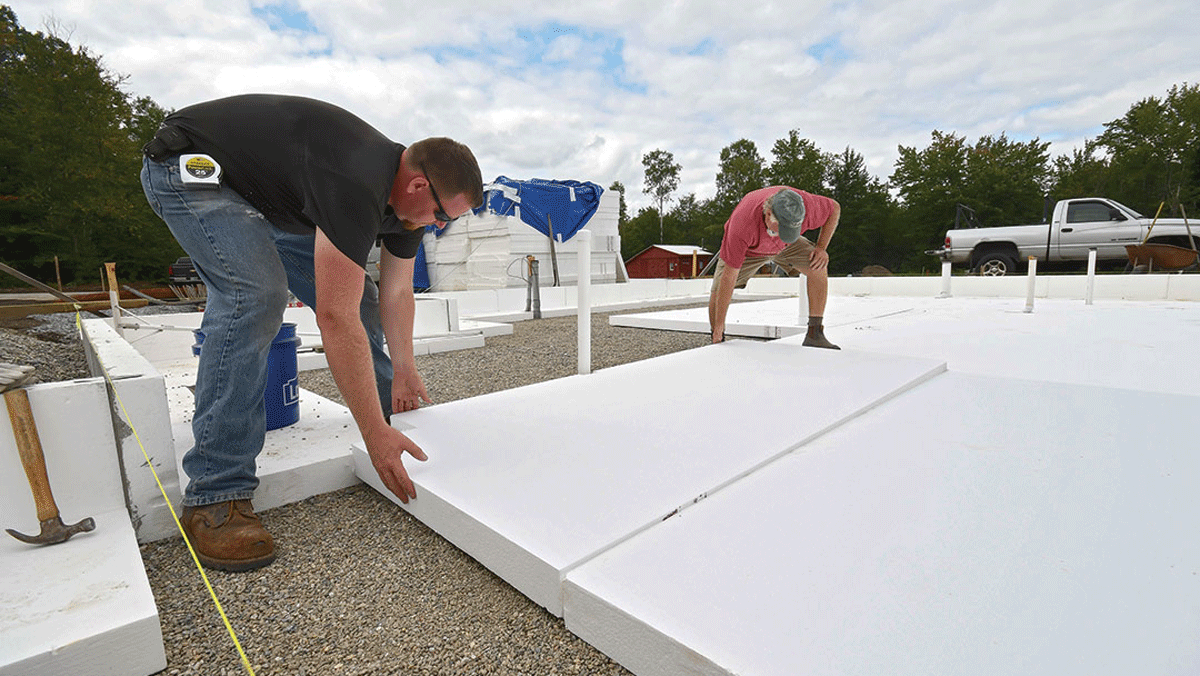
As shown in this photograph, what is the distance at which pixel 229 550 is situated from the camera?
4.39 ft

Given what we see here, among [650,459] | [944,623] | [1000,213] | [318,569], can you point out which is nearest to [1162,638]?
[944,623]

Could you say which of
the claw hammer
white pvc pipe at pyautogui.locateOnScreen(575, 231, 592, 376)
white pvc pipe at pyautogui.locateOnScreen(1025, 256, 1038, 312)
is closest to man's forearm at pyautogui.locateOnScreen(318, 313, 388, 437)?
the claw hammer

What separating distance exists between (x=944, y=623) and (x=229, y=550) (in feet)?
5.31

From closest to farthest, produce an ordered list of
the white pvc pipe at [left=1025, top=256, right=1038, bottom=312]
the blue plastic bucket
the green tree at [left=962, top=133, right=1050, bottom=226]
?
the blue plastic bucket < the white pvc pipe at [left=1025, top=256, right=1038, bottom=312] < the green tree at [left=962, top=133, right=1050, bottom=226]

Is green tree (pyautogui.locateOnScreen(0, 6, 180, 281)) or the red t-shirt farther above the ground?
green tree (pyautogui.locateOnScreen(0, 6, 180, 281))

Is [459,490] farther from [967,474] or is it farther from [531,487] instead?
[967,474]

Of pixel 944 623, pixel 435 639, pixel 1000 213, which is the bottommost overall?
pixel 435 639

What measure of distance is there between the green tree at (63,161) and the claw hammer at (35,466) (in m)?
22.0

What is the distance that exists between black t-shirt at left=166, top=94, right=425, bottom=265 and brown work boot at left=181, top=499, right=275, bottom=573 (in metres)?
0.78

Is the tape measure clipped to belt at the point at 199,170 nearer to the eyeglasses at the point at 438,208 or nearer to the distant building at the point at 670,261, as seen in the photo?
the eyeglasses at the point at 438,208

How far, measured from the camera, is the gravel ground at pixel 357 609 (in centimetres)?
104

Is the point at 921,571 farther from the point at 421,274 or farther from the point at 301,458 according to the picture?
the point at 421,274

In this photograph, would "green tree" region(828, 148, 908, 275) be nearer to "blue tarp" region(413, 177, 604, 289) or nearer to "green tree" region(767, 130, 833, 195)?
"green tree" region(767, 130, 833, 195)

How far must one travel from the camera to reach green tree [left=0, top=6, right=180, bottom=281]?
16188 millimetres
